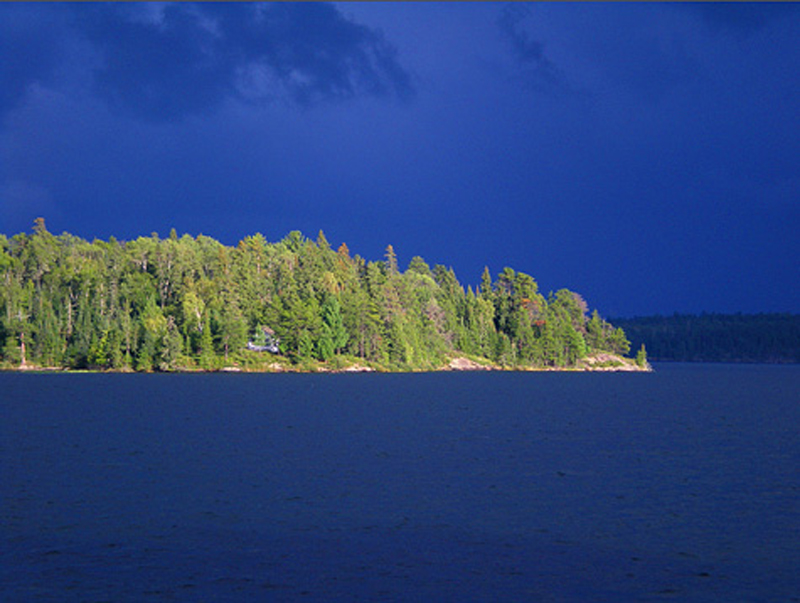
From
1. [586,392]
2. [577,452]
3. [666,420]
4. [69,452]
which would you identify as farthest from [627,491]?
[586,392]

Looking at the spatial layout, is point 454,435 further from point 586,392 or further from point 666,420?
point 586,392

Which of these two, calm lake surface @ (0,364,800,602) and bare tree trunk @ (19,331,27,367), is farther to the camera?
bare tree trunk @ (19,331,27,367)

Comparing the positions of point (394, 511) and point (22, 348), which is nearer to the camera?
point (394, 511)

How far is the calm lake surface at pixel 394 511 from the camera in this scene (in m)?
23.1

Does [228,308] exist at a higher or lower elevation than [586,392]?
higher

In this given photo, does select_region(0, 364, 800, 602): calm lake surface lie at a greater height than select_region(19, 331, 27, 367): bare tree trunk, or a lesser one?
lesser

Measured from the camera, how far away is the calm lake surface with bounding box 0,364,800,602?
2309cm

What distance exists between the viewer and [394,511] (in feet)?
107

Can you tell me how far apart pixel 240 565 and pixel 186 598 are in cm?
335

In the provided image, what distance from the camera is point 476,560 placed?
2548cm

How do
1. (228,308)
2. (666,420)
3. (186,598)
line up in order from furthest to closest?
(228,308), (666,420), (186,598)

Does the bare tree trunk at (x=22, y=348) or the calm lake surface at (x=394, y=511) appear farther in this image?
the bare tree trunk at (x=22, y=348)

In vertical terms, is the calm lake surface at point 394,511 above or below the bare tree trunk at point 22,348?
below

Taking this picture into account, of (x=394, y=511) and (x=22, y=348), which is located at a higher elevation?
(x=22, y=348)
